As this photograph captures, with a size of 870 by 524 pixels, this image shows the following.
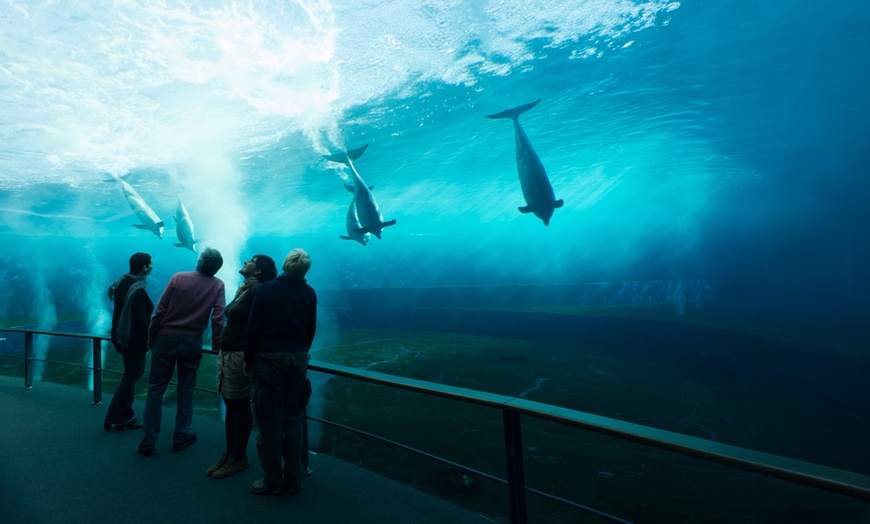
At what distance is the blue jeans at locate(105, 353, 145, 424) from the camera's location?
5.05 m

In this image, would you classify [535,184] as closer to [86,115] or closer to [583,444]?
[583,444]

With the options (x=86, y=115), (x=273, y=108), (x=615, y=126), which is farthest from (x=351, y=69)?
(x=615, y=126)

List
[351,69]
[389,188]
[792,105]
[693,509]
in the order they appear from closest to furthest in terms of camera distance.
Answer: [693,509] → [351,69] → [792,105] → [389,188]

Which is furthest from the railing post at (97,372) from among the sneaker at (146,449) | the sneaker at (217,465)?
the sneaker at (217,465)

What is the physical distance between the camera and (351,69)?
12.2m

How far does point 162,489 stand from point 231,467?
1.81ft

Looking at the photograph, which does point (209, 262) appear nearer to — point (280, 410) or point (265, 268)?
point (265, 268)

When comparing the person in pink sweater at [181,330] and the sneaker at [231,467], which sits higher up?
the person in pink sweater at [181,330]

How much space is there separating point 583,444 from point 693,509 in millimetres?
2058

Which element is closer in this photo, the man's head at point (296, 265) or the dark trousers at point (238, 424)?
the man's head at point (296, 265)

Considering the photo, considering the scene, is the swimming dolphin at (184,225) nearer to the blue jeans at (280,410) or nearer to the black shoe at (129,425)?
the black shoe at (129,425)

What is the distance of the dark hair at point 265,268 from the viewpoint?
3836 millimetres

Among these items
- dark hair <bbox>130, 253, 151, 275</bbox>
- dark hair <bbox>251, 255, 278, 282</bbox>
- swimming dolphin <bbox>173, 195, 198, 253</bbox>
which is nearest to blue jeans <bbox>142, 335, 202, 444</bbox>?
dark hair <bbox>130, 253, 151, 275</bbox>

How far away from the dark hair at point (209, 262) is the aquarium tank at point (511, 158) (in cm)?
354
